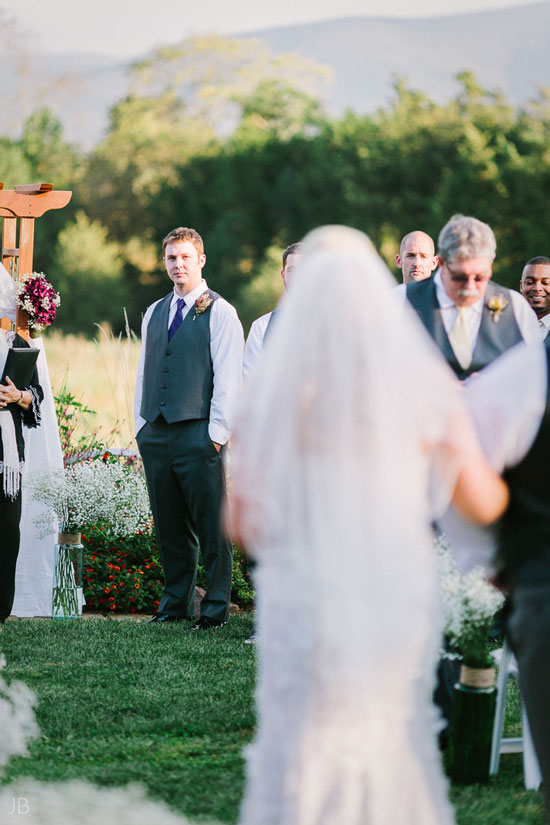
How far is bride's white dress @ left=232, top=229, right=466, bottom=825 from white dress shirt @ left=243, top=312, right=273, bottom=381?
3.95 m

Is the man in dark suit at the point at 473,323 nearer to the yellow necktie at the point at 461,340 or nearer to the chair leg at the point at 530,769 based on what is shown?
the yellow necktie at the point at 461,340

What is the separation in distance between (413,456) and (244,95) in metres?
46.8

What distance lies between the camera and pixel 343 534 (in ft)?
7.23

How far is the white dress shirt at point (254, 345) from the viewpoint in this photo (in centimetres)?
622

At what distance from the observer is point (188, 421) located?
6410 mm

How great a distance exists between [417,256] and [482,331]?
206 centimetres

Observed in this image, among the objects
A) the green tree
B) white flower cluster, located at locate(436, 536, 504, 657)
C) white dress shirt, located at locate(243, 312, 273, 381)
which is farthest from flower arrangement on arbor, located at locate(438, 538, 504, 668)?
the green tree

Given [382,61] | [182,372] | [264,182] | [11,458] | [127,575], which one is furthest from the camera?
[382,61]

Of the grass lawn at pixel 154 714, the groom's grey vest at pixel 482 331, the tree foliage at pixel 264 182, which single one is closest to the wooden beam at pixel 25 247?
the grass lawn at pixel 154 714

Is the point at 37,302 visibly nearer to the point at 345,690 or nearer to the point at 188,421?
the point at 188,421

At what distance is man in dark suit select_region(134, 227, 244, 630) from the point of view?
Answer: 6.34m

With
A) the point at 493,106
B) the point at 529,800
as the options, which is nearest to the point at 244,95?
the point at 493,106

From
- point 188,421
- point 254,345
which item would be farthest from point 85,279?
point 254,345

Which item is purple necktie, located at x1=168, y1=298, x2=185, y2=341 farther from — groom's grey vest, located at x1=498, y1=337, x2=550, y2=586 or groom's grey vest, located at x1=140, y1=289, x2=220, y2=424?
groom's grey vest, located at x1=498, y1=337, x2=550, y2=586
